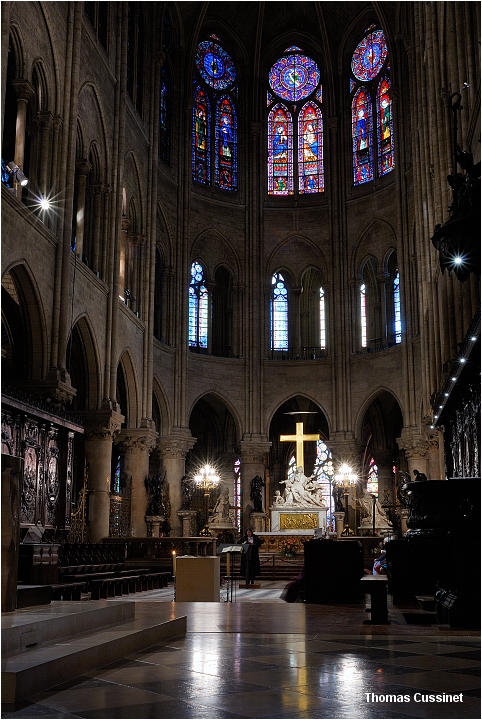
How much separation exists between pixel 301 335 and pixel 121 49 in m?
14.9

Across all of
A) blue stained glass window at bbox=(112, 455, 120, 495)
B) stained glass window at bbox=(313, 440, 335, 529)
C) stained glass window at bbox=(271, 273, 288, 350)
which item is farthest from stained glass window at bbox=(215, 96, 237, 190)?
blue stained glass window at bbox=(112, 455, 120, 495)

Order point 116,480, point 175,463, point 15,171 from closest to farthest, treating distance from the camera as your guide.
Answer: point 15,171 < point 175,463 < point 116,480

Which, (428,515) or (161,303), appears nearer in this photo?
(428,515)

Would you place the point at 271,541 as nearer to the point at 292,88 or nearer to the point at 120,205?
the point at 120,205

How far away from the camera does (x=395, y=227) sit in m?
32.8

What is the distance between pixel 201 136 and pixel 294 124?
4644 mm

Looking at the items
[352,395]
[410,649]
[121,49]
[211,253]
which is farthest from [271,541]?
[410,649]

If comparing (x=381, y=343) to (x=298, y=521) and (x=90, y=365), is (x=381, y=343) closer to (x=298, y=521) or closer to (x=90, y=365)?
(x=298, y=521)

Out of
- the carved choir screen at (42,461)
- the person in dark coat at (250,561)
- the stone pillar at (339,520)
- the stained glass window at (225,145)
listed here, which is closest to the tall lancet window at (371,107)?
the stained glass window at (225,145)

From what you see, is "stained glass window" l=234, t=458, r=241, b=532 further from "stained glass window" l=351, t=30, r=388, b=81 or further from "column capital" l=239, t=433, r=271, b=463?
"stained glass window" l=351, t=30, r=388, b=81

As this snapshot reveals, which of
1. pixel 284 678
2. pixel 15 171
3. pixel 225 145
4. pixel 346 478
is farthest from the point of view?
pixel 225 145

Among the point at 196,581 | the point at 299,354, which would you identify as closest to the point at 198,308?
the point at 299,354

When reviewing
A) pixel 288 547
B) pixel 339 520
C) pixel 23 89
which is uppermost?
pixel 23 89

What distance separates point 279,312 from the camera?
36.6 metres
